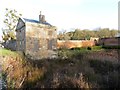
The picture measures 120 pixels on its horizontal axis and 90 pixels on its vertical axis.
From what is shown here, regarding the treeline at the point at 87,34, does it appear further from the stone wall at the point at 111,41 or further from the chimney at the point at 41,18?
the chimney at the point at 41,18

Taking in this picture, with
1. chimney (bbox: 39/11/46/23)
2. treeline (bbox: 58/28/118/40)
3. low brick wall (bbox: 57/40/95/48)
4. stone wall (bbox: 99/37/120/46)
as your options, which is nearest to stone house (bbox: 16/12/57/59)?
chimney (bbox: 39/11/46/23)

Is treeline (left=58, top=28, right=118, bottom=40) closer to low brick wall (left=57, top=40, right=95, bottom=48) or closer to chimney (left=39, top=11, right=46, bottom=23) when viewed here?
low brick wall (left=57, top=40, right=95, bottom=48)

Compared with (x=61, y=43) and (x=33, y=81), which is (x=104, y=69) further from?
(x=61, y=43)

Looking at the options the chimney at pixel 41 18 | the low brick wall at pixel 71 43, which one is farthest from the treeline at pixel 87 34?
the chimney at pixel 41 18

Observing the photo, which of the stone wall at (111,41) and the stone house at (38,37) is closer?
the stone house at (38,37)

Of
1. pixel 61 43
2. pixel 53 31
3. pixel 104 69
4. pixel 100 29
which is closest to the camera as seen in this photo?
A: pixel 104 69

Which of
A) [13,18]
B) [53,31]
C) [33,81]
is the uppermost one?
[13,18]

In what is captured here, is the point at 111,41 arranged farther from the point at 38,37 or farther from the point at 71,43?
the point at 38,37

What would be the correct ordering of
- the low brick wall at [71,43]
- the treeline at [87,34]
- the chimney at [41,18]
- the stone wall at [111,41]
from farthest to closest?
the treeline at [87,34] → the stone wall at [111,41] → the low brick wall at [71,43] → the chimney at [41,18]

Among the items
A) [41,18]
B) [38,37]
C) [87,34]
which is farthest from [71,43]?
[87,34]

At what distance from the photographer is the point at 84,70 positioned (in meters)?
9.09

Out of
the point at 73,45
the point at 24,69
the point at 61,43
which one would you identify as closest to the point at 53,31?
the point at 61,43

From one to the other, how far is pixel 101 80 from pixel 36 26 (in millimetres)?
20057

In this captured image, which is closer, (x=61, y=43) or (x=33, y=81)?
(x=33, y=81)
